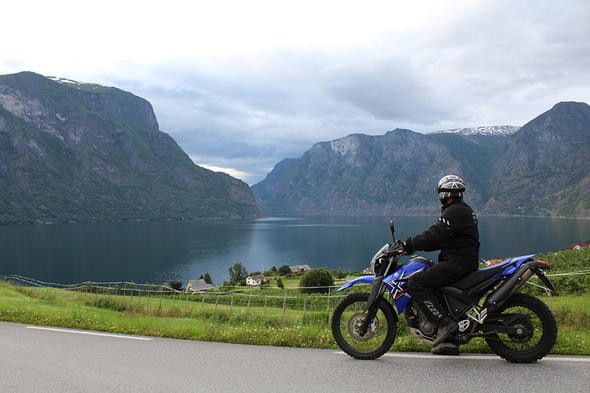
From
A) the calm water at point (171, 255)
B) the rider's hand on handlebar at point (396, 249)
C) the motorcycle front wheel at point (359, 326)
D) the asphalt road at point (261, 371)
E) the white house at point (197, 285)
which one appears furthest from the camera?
the calm water at point (171, 255)

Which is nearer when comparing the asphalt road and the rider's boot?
the asphalt road

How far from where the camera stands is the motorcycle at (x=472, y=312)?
243 inches

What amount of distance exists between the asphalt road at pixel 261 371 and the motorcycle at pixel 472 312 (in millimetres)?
244

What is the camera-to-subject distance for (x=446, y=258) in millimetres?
6531

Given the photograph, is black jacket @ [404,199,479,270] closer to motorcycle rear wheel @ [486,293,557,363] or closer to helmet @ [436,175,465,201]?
helmet @ [436,175,465,201]

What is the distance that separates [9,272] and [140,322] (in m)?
107

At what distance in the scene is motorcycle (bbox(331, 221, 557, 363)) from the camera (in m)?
6.16

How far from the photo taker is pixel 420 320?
21.5 ft

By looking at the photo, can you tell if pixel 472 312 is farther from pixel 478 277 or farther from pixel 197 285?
pixel 197 285

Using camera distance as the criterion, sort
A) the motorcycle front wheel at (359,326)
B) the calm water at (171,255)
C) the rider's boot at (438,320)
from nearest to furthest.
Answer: the rider's boot at (438,320) < the motorcycle front wheel at (359,326) < the calm water at (171,255)

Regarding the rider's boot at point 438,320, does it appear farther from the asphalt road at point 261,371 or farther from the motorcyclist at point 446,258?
the asphalt road at point 261,371

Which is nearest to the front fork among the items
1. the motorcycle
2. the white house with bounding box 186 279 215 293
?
the motorcycle

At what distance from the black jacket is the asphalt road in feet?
4.66

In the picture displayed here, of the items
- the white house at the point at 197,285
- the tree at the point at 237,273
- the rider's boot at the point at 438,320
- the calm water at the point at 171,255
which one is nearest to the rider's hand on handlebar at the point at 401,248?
the rider's boot at the point at 438,320
